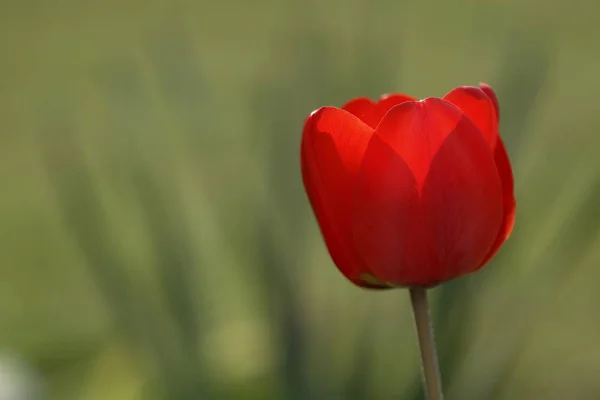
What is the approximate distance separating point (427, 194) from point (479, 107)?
0.11 ft

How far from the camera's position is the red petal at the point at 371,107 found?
0.76 ft

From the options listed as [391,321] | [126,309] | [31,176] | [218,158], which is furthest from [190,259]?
[31,176]

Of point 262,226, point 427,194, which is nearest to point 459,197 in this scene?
point 427,194

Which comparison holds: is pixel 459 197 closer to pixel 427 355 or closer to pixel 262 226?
pixel 427 355

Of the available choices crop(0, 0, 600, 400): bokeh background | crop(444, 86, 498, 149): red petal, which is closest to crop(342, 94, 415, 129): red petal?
crop(444, 86, 498, 149): red petal

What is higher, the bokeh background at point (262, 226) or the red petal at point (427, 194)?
the red petal at point (427, 194)

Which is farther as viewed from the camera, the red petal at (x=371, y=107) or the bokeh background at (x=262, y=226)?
the bokeh background at (x=262, y=226)

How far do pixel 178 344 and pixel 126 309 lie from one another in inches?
3.0

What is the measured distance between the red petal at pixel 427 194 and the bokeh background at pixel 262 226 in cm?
24

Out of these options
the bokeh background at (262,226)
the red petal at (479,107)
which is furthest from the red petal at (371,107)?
the bokeh background at (262,226)

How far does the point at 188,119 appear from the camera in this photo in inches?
37.6

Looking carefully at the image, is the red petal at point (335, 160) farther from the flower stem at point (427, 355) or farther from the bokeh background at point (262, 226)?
the bokeh background at point (262, 226)

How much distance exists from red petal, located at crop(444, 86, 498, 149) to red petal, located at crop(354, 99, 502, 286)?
0.06 ft

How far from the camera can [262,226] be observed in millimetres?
487
